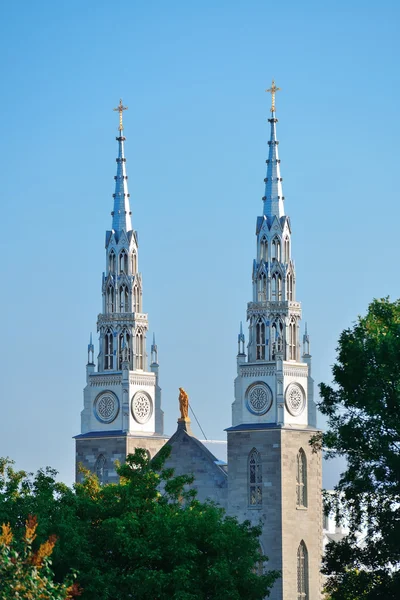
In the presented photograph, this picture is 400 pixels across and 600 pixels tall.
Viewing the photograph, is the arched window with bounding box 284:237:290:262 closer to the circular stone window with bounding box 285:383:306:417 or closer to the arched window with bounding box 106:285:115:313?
the circular stone window with bounding box 285:383:306:417

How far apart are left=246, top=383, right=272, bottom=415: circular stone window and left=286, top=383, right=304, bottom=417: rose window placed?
43.1 inches

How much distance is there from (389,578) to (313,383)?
3601 cm

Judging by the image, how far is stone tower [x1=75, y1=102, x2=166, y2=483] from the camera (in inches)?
4161

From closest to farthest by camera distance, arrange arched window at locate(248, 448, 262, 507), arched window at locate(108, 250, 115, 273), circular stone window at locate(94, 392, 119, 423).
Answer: arched window at locate(248, 448, 262, 507)
circular stone window at locate(94, 392, 119, 423)
arched window at locate(108, 250, 115, 273)

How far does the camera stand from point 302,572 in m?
99.3

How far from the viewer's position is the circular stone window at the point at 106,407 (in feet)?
348

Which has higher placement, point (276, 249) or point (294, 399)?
point (276, 249)

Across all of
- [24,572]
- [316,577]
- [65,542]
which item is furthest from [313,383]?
[24,572]

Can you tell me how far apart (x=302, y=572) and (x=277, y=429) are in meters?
8.22

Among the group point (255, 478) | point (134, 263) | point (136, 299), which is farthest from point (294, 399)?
point (134, 263)

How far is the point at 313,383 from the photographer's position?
10169 centimetres

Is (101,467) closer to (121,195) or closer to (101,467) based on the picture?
(101,467)

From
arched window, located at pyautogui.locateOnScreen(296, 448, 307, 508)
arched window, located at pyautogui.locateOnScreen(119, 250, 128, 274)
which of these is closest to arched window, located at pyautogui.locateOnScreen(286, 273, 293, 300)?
arched window, located at pyautogui.locateOnScreen(296, 448, 307, 508)

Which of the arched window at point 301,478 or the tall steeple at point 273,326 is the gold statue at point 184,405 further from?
the arched window at point 301,478
